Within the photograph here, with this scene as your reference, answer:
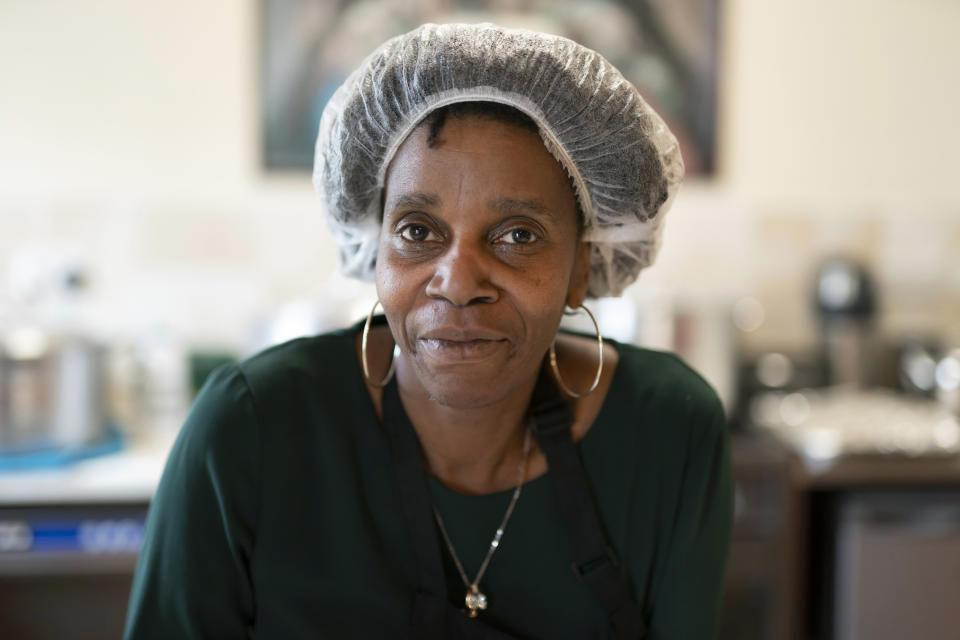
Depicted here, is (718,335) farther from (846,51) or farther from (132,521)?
(132,521)

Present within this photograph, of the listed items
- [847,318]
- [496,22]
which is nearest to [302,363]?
[496,22]

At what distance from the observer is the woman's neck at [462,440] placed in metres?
1.06

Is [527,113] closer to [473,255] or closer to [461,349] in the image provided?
[473,255]

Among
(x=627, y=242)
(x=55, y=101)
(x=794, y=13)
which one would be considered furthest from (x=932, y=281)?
(x=55, y=101)

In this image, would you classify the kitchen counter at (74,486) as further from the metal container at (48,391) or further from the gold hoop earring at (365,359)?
the gold hoop earring at (365,359)

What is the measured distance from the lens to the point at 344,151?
3.21 ft

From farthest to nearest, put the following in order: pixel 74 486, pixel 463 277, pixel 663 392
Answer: pixel 74 486 → pixel 663 392 → pixel 463 277

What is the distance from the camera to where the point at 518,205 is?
0.88 meters

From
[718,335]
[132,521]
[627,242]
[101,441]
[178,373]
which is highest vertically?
A: [627,242]

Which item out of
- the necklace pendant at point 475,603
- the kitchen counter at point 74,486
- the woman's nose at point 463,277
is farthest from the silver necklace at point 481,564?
the kitchen counter at point 74,486

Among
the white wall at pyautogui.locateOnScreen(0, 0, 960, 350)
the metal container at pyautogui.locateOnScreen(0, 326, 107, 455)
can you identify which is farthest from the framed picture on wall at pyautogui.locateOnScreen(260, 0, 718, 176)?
the metal container at pyautogui.locateOnScreen(0, 326, 107, 455)

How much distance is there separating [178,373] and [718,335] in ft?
4.79

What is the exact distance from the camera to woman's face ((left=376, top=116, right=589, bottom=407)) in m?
0.87

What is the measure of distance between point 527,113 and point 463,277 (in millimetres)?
202
